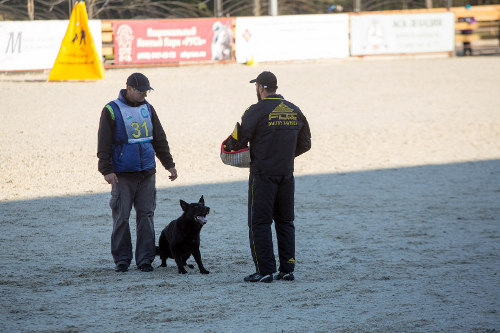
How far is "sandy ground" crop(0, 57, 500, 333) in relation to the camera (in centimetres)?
595

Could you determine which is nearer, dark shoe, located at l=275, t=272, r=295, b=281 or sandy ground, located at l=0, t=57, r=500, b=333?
sandy ground, located at l=0, t=57, r=500, b=333

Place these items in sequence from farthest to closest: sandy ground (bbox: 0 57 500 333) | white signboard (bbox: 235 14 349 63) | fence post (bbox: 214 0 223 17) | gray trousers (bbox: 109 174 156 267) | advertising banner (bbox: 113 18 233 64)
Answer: fence post (bbox: 214 0 223 17), white signboard (bbox: 235 14 349 63), advertising banner (bbox: 113 18 233 64), gray trousers (bbox: 109 174 156 267), sandy ground (bbox: 0 57 500 333)

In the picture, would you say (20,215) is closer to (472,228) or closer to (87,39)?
(472,228)

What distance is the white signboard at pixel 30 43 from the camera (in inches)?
930

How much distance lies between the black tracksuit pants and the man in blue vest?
1072 millimetres

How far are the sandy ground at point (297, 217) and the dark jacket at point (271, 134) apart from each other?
1.08 m

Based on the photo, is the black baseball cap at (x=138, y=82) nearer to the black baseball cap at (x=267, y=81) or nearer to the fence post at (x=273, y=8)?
the black baseball cap at (x=267, y=81)

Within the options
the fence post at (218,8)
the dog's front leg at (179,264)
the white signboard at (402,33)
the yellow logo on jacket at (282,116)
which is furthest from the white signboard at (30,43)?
the yellow logo on jacket at (282,116)

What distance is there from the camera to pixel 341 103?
20.5 metres

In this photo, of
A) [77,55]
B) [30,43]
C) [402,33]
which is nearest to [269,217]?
[77,55]

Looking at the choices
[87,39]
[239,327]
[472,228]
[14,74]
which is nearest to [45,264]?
[239,327]

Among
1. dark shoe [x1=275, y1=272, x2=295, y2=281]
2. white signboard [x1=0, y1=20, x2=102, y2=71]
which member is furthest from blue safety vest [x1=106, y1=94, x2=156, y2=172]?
white signboard [x1=0, y1=20, x2=102, y2=71]

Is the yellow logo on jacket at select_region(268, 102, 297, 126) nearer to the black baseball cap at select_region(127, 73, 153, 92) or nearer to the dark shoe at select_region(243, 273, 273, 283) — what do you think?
the black baseball cap at select_region(127, 73, 153, 92)

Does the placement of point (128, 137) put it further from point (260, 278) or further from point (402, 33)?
point (402, 33)
